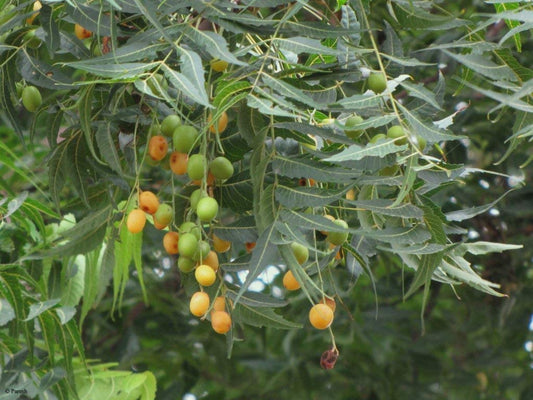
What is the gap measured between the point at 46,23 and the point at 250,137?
24 cm

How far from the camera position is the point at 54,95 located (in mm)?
1036

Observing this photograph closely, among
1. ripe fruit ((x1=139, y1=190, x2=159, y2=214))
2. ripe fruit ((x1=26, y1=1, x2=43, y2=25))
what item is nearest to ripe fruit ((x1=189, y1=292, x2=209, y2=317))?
ripe fruit ((x1=139, y1=190, x2=159, y2=214))

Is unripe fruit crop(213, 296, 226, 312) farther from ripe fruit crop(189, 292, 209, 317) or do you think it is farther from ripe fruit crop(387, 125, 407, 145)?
ripe fruit crop(387, 125, 407, 145)

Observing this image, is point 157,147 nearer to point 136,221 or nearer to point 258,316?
point 136,221

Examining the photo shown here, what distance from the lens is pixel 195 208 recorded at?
92 centimetres

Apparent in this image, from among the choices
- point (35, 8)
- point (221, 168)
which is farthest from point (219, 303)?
point (35, 8)

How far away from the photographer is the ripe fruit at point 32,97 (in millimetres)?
1036

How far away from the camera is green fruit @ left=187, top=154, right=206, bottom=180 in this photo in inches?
34.9

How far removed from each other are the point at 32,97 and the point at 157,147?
7.4 inches

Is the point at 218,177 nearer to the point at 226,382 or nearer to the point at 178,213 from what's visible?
the point at 178,213

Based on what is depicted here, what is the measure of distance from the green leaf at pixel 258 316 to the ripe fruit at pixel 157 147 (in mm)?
178

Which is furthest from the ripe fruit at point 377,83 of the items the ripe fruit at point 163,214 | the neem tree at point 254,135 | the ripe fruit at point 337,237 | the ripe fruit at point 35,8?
the ripe fruit at point 35,8

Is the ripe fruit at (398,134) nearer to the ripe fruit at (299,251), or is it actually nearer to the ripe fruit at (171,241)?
the ripe fruit at (299,251)

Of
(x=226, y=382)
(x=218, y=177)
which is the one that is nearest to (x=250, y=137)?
(x=218, y=177)
